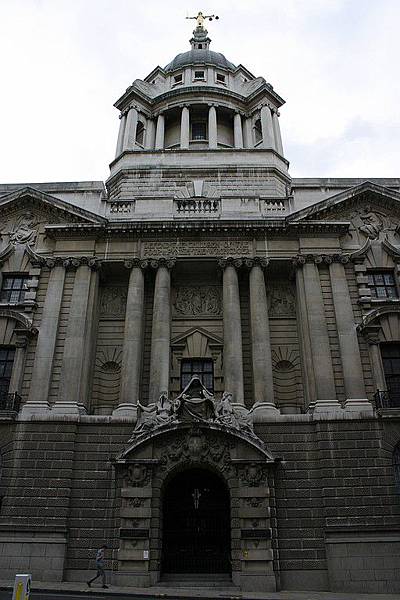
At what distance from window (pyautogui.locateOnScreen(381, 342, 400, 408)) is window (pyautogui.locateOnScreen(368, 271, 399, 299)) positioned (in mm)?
2771

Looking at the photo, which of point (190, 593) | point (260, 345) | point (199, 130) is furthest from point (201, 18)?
point (190, 593)

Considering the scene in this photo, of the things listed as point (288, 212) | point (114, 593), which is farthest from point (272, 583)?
point (288, 212)

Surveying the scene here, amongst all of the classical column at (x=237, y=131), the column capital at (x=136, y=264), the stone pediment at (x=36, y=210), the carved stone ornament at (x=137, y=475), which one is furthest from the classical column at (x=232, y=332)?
the classical column at (x=237, y=131)

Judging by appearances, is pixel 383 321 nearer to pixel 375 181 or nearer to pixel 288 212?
pixel 288 212

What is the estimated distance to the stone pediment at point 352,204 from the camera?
25719 millimetres

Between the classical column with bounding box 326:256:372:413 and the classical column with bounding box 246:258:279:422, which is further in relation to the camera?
the classical column with bounding box 246:258:279:422

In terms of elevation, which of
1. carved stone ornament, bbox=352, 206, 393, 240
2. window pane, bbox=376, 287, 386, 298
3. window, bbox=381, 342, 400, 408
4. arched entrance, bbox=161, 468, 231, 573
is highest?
carved stone ornament, bbox=352, 206, 393, 240

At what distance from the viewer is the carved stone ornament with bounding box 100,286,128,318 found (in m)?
25.8

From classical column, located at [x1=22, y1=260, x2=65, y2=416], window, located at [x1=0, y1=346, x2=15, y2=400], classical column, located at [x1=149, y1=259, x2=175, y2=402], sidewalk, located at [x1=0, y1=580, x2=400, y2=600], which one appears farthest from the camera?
window, located at [x1=0, y1=346, x2=15, y2=400]

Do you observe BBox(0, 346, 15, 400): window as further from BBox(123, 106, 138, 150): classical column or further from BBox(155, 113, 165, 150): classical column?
BBox(155, 113, 165, 150): classical column

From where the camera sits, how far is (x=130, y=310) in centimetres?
2419

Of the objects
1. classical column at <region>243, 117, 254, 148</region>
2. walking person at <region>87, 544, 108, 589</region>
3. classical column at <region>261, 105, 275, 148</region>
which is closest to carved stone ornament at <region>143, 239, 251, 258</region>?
classical column at <region>261, 105, 275, 148</region>

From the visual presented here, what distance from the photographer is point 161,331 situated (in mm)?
23516

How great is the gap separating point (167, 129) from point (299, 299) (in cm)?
2294
